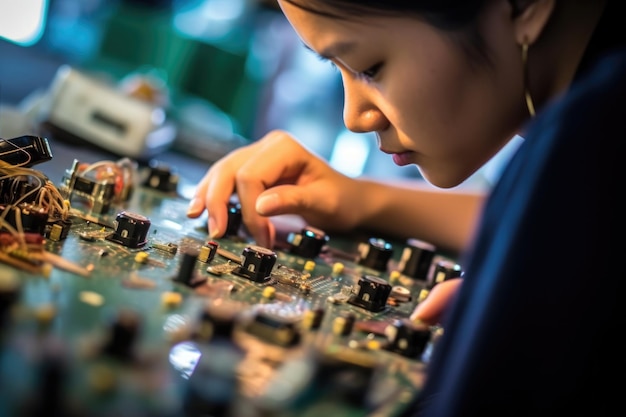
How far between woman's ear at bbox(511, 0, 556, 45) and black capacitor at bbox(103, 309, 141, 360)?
1.80 ft

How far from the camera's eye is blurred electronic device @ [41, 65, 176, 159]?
1809mm

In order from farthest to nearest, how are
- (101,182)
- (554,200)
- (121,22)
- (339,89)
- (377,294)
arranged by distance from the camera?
(339,89), (121,22), (101,182), (377,294), (554,200)

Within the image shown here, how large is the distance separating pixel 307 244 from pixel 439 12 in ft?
1.79

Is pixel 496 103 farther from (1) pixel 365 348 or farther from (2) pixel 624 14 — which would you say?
(1) pixel 365 348

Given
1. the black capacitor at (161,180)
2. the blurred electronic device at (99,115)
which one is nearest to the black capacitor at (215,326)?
the black capacitor at (161,180)

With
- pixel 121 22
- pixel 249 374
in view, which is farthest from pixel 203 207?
pixel 121 22

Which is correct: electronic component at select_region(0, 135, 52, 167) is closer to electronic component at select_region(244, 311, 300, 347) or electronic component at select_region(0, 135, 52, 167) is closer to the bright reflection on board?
electronic component at select_region(244, 311, 300, 347)

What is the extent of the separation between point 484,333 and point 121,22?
11.3ft

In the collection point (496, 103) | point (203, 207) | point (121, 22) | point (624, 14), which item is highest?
point (121, 22)

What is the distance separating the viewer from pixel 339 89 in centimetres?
512

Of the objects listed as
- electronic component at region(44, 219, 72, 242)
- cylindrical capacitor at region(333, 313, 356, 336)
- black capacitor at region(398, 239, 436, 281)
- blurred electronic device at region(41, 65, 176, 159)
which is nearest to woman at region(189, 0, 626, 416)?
cylindrical capacitor at region(333, 313, 356, 336)

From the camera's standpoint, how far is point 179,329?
27.1 inches

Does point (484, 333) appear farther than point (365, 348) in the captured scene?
No

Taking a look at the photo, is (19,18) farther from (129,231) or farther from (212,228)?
(129,231)
